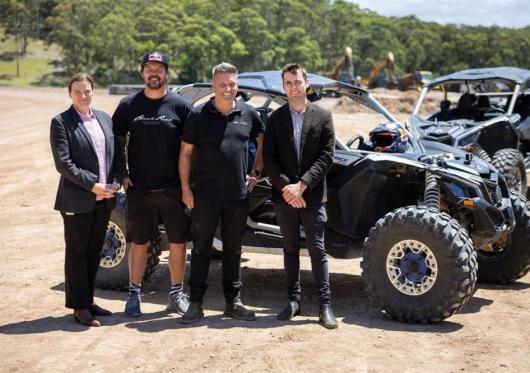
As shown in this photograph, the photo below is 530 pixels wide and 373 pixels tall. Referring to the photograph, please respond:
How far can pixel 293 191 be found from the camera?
245 inches

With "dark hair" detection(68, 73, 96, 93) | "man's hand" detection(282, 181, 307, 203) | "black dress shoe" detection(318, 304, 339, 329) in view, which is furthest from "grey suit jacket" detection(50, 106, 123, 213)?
"black dress shoe" detection(318, 304, 339, 329)

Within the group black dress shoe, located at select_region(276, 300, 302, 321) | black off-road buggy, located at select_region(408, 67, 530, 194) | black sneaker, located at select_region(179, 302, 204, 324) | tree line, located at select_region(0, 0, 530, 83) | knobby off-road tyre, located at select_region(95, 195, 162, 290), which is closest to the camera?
black sneaker, located at select_region(179, 302, 204, 324)

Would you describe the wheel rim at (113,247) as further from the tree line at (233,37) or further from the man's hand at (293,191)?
the tree line at (233,37)

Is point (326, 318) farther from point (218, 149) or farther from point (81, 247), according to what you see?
point (81, 247)

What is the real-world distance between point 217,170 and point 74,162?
112 centimetres

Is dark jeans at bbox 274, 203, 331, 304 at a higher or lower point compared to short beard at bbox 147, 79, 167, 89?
lower

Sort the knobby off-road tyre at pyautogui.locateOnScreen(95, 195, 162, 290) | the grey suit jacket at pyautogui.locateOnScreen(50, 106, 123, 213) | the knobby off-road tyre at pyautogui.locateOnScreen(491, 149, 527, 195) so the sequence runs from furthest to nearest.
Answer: the knobby off-road tyre at pyautogui.locateOnScreen(491, 149, 527, 195) → the knobby off-road tyre at pyautogui.locateOnScreen(95, 195, 162, 290) → the grey suit jacket at pyautogui.locateOnScreen(50, 106, 123, 213)

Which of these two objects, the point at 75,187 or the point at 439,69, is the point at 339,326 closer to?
the point at 75,187

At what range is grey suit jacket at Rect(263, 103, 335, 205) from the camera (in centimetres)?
632

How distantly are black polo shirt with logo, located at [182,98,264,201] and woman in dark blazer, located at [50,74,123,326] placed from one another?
2.21 feet

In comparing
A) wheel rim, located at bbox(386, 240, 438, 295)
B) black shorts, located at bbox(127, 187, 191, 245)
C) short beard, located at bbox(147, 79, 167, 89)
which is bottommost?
wheel rim, located at bbox(386, 240, 438, 295)

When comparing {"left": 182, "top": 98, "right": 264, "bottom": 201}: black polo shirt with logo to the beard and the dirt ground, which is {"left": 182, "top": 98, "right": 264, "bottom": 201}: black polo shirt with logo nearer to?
the beard

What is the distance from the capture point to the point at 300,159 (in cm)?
636

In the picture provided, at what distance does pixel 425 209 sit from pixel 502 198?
1382 millimetres
